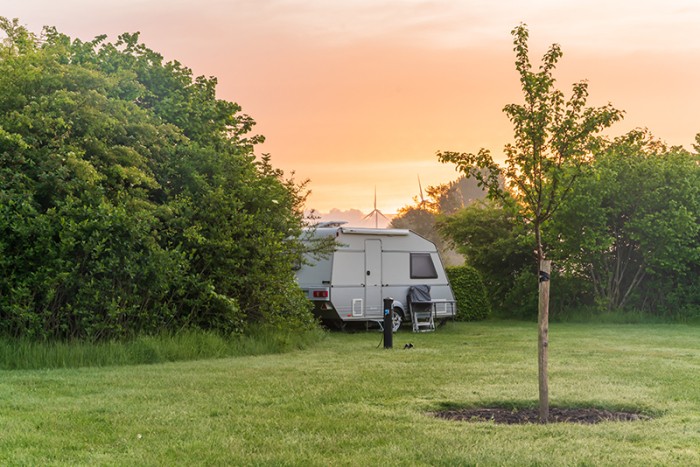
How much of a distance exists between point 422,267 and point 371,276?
1.67 m

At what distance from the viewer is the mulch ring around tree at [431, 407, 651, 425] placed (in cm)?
803

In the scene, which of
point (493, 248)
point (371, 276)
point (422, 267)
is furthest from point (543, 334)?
point (493, 248)

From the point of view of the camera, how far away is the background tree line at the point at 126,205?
42.8 feet

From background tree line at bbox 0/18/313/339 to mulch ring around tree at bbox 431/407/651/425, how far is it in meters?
6.72

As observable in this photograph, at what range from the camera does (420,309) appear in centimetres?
2109

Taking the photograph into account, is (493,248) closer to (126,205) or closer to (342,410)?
(126,205)

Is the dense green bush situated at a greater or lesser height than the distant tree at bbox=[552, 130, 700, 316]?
lesser

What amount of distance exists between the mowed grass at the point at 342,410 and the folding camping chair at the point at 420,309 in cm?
659

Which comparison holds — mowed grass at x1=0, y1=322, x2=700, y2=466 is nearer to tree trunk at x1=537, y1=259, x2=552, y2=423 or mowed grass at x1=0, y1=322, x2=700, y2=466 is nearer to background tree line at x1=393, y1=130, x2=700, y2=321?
tree trunk at x1=537, y1=259, x2=552, y2=423

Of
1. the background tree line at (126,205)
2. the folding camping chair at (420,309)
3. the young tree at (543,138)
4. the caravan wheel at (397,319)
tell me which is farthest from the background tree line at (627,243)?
the young tree at (543,138)

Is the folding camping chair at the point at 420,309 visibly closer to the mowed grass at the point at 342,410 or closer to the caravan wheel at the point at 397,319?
the caravan wheel at the point at 397,319

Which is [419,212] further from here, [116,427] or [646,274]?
[116,427]

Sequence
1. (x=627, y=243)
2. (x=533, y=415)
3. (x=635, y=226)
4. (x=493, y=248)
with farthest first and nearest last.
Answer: (x=493, y=248) → (x=627, y=243) → (x=635, y=226) → (x=533, y=415)

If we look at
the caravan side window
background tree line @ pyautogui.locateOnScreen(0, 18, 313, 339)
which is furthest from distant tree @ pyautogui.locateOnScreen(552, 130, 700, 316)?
background tree line @ pyautogui.locateOnScreen(0, 18, 313, 339)
